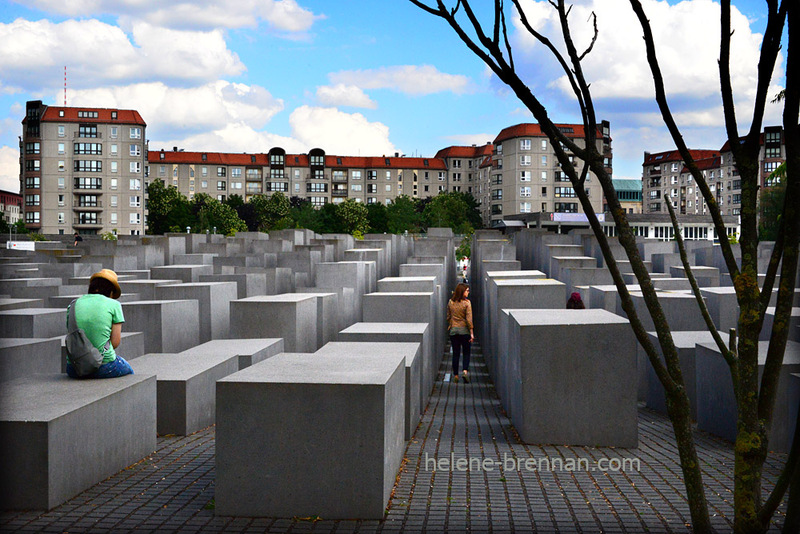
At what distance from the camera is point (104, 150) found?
3590 inches

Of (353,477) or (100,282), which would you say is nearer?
(353,477)

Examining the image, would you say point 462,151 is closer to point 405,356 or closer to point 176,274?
point 176,274

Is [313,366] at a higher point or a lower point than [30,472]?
higher

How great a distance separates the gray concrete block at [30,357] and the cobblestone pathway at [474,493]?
1.85m

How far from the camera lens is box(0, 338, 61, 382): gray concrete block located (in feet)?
26.6

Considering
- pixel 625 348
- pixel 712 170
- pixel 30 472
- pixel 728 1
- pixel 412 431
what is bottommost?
pixel 412 431

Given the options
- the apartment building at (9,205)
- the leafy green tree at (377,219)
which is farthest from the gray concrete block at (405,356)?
the leafy green tree at (377,219)

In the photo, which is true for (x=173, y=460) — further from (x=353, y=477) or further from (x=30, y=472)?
(x=353, y=477)

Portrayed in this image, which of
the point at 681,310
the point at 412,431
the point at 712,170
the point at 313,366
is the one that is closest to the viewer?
the point at 313,366

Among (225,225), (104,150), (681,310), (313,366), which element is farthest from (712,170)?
(313,366)

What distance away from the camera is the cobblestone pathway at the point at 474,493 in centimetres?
496

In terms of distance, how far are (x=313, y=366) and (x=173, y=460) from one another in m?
1.66

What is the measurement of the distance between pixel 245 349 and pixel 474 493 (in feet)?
17.0

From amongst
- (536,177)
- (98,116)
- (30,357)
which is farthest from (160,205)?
(30,357)
